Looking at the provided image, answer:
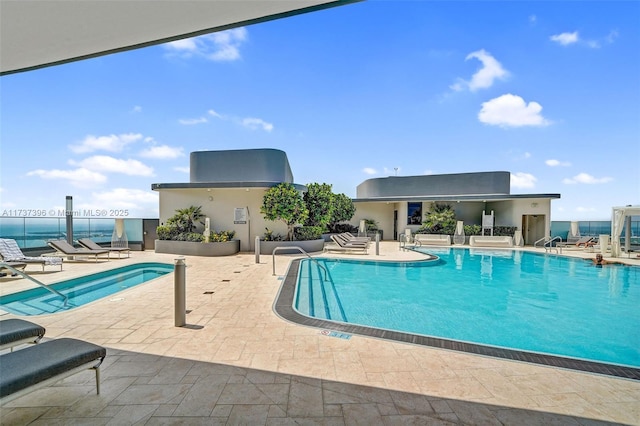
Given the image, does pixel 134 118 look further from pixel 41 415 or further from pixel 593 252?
pixel 593 252

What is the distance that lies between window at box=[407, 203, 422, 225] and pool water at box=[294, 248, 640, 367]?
28.9 ft

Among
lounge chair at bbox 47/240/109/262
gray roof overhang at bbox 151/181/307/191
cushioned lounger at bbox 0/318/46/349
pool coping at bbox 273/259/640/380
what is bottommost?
pool coping at bbox 273/259/640/380

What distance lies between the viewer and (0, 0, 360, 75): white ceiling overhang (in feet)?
6.07

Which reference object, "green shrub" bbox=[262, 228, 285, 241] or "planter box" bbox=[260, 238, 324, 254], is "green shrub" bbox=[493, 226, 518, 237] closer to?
"planter box" bbox=[260, 238, 324, 254]


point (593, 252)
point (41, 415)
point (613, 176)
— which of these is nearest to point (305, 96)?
point (41, 415)

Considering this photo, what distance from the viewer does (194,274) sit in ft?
25.9

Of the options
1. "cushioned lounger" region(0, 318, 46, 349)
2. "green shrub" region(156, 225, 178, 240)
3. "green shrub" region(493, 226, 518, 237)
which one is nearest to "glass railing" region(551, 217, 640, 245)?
"green shrub" region(493, 226, 518, 237)

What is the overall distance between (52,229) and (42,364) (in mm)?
13752

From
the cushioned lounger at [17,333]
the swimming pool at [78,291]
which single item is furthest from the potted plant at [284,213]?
the cushioned lounger at [17,333]

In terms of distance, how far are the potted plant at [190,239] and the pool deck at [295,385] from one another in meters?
7.61

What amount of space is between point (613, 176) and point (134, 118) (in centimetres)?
2160

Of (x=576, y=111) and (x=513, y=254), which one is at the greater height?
(x=576, y=111)

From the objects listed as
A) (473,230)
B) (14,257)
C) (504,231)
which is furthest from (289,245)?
(504,231)

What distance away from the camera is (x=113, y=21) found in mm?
2043
